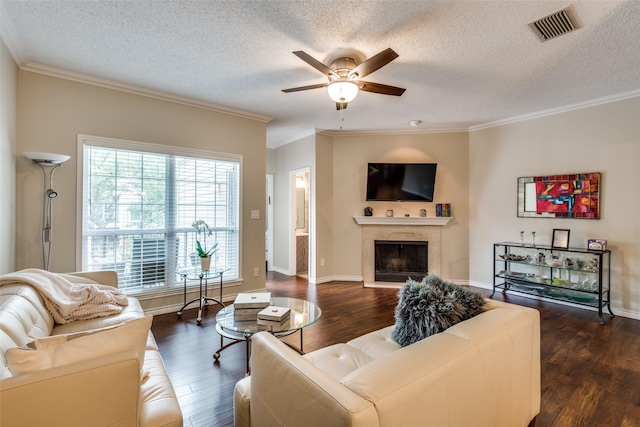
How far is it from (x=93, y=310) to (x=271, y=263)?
4.20 m

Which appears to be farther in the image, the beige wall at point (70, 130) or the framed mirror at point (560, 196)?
the framed mirror at point (560, 196)

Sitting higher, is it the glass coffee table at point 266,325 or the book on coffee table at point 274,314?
the book on coffee table at point 274,314

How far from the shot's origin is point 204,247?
381cm

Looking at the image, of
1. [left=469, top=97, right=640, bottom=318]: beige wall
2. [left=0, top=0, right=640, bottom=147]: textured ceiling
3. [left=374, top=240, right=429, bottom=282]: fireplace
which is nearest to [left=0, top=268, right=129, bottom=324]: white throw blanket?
[left=0, top=0, right=640, bottom=147]: textured ceiling

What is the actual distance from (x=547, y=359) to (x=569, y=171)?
2.63m

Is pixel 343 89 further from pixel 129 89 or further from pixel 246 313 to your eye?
pixel 129 89

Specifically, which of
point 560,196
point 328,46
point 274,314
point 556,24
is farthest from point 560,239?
point 274,314

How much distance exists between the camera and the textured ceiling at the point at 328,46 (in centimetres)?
201

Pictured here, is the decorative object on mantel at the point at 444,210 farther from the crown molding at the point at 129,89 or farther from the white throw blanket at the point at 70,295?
the white throw blanket at the point at 70,295

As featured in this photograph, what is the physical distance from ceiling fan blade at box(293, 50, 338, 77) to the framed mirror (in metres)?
3.36

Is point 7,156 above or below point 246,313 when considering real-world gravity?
above

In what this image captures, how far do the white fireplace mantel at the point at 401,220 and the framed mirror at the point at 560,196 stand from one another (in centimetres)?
109

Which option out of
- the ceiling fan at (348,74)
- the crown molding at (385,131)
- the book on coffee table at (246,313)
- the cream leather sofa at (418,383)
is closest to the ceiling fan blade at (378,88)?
the ceiling fan at (348,74)

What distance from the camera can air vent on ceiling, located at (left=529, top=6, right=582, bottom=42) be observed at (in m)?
2.03
